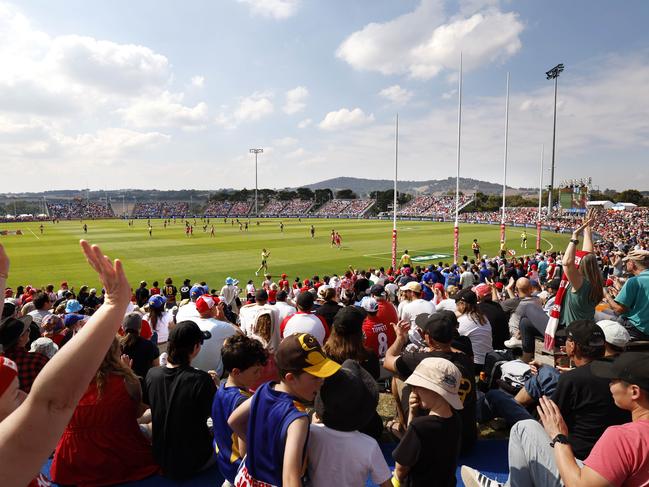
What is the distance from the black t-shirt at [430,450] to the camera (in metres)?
2.95

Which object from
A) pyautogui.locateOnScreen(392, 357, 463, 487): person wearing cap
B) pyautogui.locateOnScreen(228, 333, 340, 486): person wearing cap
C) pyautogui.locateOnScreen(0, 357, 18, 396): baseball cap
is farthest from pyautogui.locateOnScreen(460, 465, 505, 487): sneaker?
pyautogui.locateOnScreen(0, 357, 18, 396): baseball cap

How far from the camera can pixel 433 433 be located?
9.66ft

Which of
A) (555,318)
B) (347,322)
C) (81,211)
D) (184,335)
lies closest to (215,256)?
(555,318)

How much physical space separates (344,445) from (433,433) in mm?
813

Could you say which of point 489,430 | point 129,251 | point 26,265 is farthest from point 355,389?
point 129,251

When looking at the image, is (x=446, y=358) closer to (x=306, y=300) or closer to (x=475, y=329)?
(x=475, y=329)

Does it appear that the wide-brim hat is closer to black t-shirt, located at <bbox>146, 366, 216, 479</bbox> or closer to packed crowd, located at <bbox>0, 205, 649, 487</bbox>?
packed crowd, located at <bbox>0, 205, 649, 487</bbox>

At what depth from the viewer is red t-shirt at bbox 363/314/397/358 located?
21.2 ft

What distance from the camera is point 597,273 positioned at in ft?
19.4

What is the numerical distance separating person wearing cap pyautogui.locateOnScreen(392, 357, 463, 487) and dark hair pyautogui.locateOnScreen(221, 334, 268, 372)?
4.55 ft

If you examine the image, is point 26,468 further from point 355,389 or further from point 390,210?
point 390,210

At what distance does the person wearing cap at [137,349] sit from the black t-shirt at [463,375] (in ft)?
11.1

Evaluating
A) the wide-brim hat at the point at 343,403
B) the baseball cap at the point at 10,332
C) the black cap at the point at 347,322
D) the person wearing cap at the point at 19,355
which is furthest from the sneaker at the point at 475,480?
the baseball cap at the point at 10,332

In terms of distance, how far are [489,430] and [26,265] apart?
3339 centimetres
